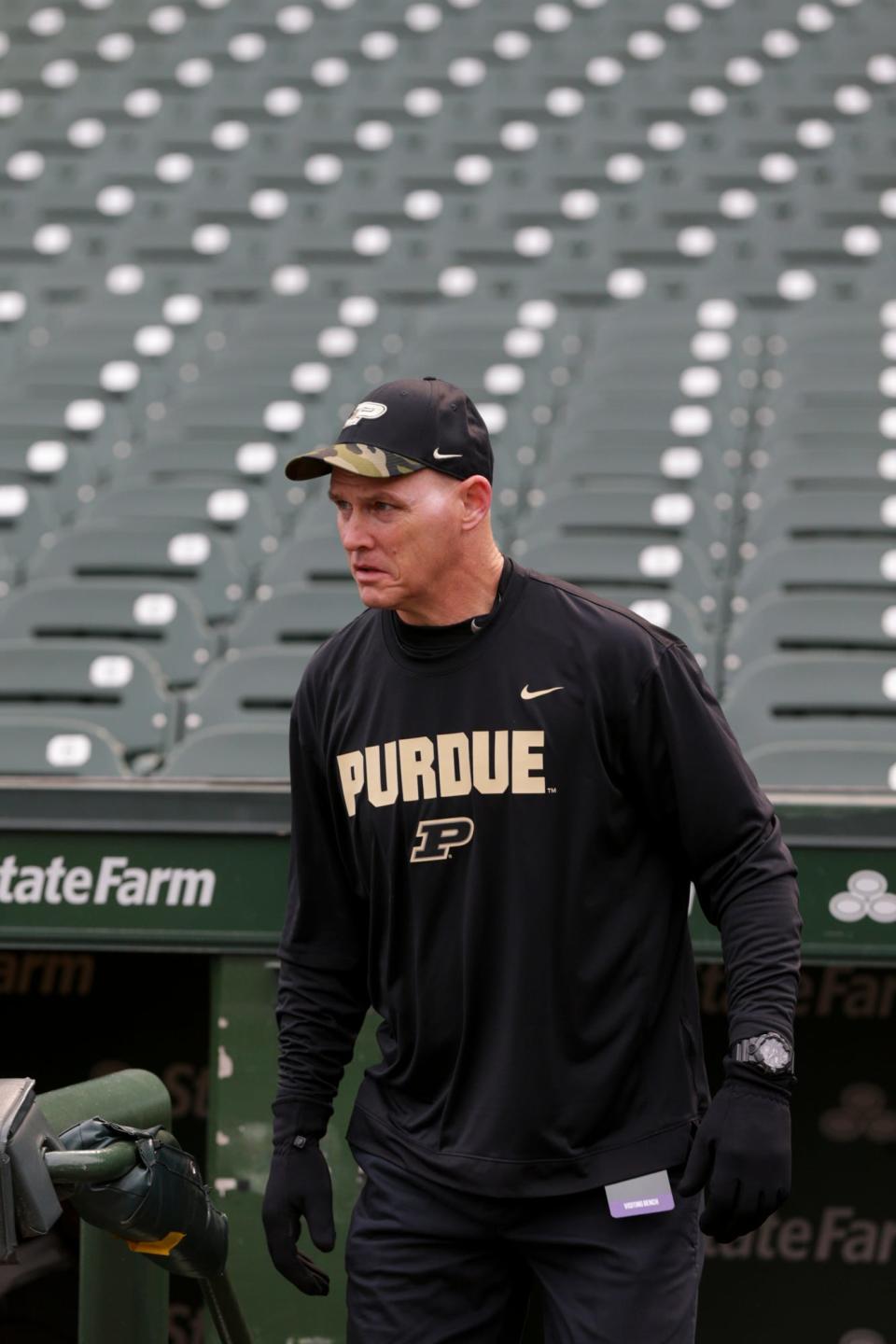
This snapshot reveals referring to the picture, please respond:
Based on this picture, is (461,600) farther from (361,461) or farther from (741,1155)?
(741,1155)

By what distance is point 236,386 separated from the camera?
6.97 meters

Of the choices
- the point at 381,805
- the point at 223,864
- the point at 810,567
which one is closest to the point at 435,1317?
the point at 381,805

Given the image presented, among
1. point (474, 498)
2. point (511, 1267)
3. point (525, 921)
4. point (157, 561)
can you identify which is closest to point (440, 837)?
point (525, 921)

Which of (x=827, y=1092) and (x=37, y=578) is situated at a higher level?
(x=37, y=578)

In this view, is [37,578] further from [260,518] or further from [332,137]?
[332,137]

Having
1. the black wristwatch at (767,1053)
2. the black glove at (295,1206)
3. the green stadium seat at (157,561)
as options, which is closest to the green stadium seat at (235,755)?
the green stadium seat at (157,561)

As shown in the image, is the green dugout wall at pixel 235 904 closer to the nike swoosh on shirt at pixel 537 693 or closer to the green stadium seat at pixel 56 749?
the nike swoosh on shirt at pixel 537 693

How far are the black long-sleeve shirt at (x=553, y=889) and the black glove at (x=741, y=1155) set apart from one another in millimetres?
57

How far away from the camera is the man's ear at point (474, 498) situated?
191 centimetres

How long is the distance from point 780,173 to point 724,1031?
686 centimetres

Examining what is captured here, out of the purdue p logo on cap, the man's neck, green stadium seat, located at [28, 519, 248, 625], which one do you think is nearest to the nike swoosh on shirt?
the man's neck

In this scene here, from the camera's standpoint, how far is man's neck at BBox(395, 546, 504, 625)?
1917 mm

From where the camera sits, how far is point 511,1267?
6.23ft

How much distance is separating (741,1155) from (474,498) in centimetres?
76
